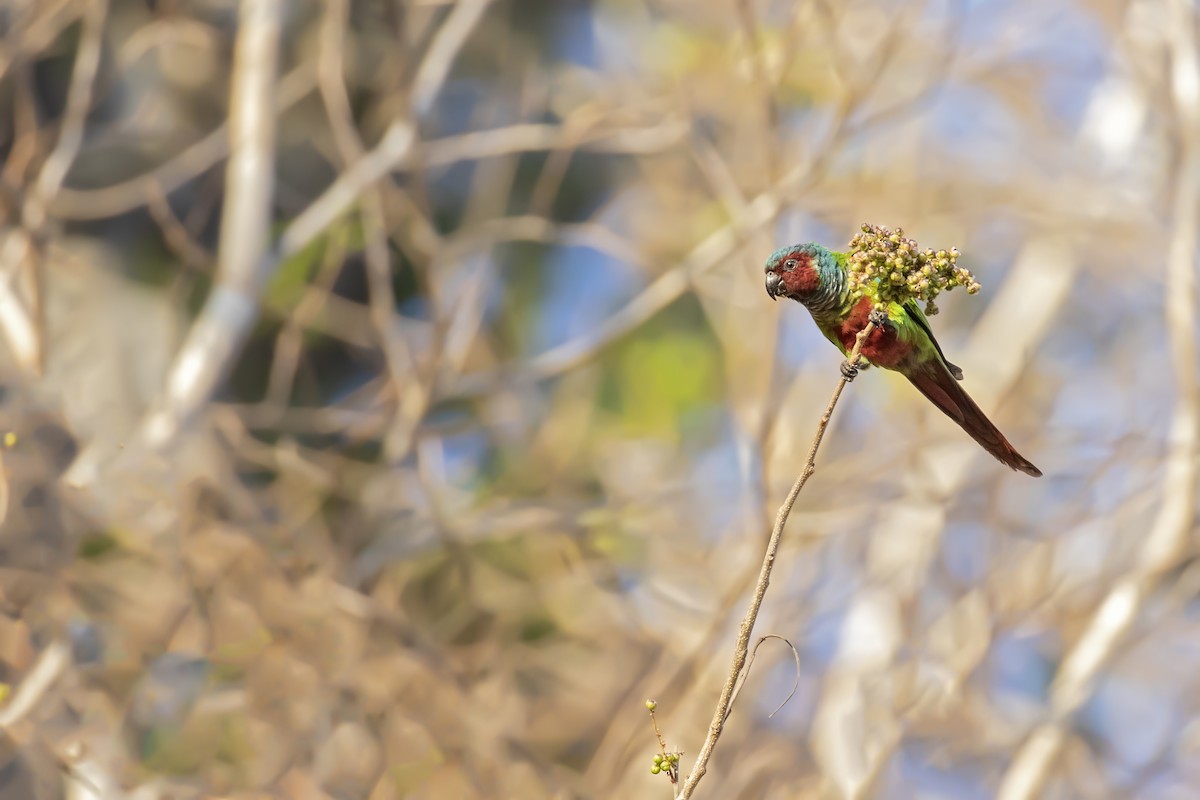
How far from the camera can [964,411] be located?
3.03 m

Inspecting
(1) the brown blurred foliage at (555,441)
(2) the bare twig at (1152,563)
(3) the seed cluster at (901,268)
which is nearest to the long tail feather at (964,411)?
(3) the seed cluster at (901,268)

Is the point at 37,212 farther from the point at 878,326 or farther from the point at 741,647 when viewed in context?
the point at 741,647

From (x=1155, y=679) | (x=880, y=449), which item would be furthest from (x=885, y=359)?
(x=1155, y=679)

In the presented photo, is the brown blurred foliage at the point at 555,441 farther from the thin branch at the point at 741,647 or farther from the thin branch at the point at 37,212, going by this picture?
the thin branch at the point at 741,647

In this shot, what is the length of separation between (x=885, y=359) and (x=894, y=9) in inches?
249

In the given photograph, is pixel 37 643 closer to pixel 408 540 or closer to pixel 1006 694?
pixel 408 540

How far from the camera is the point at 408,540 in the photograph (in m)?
8.89

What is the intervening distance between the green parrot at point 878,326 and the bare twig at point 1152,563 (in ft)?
19.1

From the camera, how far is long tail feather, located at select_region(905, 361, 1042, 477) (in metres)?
2.95

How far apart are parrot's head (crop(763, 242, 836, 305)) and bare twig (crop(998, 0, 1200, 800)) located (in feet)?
19.7

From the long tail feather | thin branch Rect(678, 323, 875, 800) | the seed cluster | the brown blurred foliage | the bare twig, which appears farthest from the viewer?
the bare twig

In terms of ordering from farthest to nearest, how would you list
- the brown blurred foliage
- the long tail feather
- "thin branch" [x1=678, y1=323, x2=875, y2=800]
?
the brown blurred foliage
the long tail feather
"thin branch" [x1=678, y1=323, x2=875, y2=800]

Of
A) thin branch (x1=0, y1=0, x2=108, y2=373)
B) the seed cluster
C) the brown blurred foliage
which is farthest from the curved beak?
thin branch (x1=0, y1=0, x2=108, y2=373)

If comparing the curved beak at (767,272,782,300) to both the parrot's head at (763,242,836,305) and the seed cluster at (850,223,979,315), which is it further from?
the seed cluster at (850,223,979,315)
